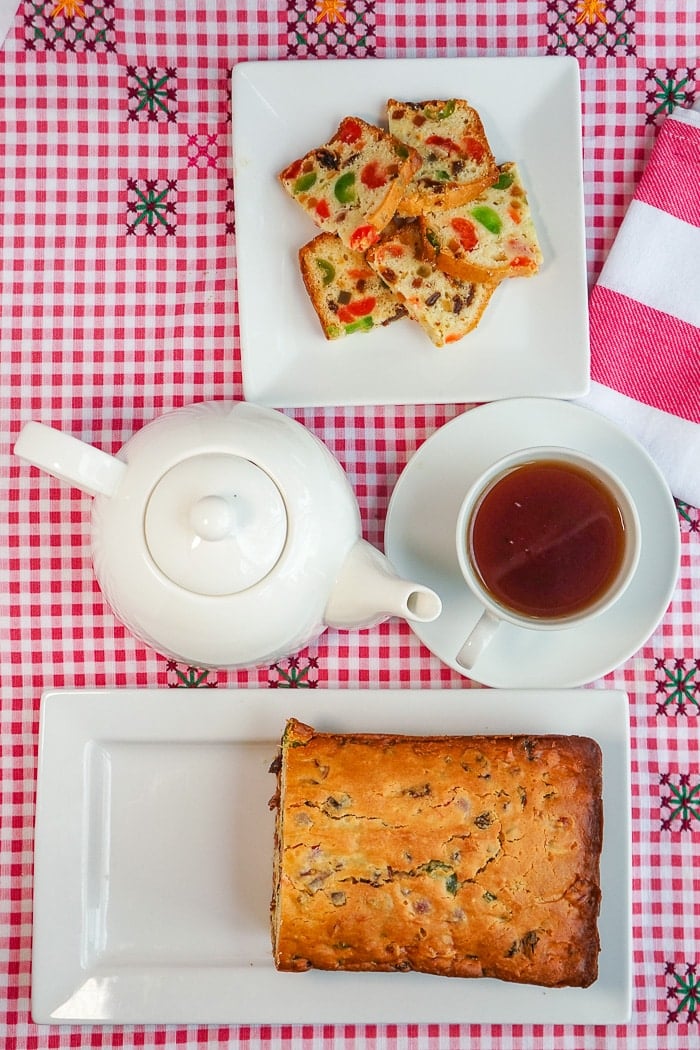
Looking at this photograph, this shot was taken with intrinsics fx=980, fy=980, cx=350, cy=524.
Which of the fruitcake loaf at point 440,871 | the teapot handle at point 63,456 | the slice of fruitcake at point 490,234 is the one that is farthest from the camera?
the slice of fruitcake at point 490,234

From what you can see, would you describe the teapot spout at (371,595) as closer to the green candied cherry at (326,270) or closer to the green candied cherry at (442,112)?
the green candied cherry at (326,270)

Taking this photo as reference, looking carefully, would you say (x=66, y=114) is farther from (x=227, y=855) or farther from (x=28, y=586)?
(x=227, y=855)

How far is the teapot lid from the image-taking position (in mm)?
955

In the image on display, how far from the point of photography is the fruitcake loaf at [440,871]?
1.13 m

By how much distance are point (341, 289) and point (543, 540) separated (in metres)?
0.41

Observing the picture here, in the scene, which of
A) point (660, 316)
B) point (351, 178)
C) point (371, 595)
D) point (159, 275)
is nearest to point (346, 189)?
point (351, 178)

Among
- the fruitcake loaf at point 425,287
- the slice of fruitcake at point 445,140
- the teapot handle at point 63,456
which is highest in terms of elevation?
the slice of fruitcake at point 445,140

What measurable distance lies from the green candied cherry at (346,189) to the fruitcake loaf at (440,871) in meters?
0.70

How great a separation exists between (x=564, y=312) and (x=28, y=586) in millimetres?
801

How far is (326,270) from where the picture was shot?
126 centimetres

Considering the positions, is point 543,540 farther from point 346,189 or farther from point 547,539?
point 346,189

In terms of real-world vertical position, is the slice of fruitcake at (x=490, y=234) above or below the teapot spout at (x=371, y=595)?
above

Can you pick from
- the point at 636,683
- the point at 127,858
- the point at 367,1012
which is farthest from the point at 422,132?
the point at 367,1012

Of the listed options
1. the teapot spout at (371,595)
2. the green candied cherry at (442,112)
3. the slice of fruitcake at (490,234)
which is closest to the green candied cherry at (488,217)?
the slice of fruitcake at (490,234)
